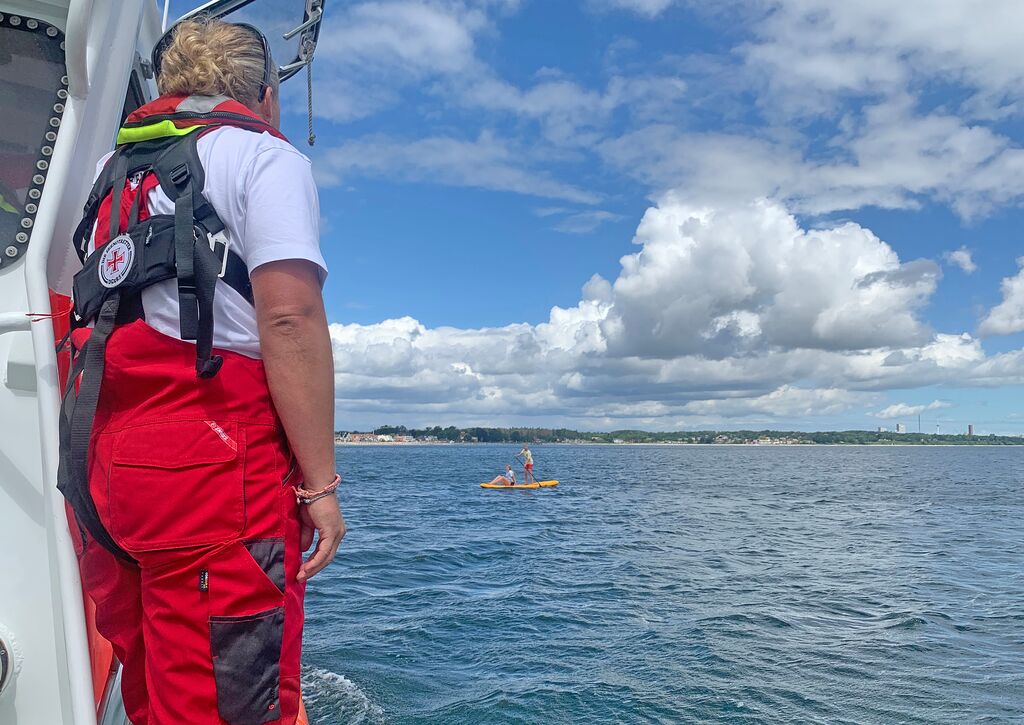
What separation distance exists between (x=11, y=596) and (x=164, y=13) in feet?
7.33

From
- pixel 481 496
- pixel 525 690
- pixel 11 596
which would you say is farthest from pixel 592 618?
pixel 481 496

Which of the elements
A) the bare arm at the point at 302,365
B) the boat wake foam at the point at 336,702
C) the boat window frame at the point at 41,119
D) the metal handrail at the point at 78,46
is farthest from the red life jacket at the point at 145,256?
the boat wake foam at the point at 336,702

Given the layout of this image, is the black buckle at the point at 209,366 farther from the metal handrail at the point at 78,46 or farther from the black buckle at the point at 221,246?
the metal handrail at the point at 78,46

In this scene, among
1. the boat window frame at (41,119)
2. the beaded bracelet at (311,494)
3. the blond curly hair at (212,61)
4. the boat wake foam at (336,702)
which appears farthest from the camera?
the boat wake foam at (336,702)

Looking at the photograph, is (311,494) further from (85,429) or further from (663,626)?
(663,626)

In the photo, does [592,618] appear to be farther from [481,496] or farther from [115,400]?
[481,496]

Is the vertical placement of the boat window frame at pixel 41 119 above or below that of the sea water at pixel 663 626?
above

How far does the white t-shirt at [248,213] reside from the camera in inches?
69.1

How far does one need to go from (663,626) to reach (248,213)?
10.9m

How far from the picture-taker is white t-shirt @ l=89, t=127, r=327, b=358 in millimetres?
1754

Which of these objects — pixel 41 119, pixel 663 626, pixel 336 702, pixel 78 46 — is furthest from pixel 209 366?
pixel 663 626

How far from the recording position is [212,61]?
201 cm

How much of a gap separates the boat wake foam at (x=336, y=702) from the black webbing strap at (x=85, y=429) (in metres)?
6.17

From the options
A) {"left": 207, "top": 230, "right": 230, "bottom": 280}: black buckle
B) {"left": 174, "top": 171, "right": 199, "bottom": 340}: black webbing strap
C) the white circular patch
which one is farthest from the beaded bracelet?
the white circular patch
